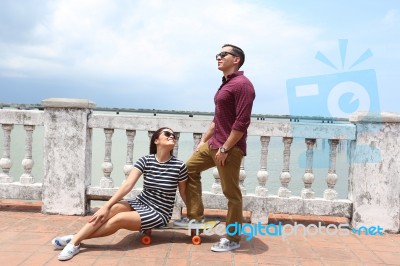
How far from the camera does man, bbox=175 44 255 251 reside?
345cm

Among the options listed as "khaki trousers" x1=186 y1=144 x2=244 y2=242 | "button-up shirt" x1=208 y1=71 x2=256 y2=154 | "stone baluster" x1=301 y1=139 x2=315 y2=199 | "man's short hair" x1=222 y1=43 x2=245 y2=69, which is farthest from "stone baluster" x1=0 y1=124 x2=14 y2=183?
"stone baluster" x1=301 y1=139 x2=315 y2=199

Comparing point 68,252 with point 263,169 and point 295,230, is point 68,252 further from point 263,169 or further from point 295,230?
point 295,230

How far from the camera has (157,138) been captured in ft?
13.0

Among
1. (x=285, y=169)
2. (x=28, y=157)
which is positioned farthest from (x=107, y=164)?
(x=285, y=169)

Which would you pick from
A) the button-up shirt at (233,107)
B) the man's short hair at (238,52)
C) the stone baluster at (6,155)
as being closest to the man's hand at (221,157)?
Result: the button-up shirt at (233,107)

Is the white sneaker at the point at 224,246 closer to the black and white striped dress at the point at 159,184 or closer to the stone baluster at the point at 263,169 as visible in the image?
the black and white striped dress at the point at 159,184

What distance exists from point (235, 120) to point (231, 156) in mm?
344

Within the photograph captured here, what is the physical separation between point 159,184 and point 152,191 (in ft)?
0.37

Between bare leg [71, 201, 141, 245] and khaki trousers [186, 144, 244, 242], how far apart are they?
60 cm

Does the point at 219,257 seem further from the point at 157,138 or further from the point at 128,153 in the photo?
the point at 128,153

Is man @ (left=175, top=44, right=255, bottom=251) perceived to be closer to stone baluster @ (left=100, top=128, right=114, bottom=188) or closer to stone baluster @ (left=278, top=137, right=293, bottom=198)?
stone baluster @ (left=278, top=137, right=293, bottom=198)

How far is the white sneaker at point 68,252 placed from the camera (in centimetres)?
344

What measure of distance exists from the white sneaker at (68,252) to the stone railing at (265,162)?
1378mm

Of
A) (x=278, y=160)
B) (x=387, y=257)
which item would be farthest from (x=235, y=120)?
(x=278, y=160)
